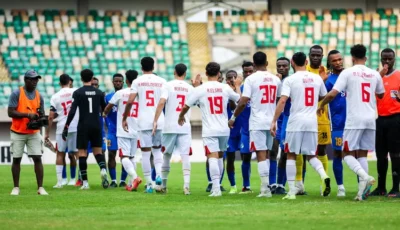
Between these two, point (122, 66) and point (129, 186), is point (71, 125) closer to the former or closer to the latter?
point (129, 186)

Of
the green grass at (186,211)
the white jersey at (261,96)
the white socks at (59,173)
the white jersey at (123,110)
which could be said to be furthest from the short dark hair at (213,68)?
the white socks at (59,173)

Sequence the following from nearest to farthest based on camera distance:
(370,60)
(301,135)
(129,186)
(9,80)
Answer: (301,135) → (129,186) → (9,80) → (370,60)

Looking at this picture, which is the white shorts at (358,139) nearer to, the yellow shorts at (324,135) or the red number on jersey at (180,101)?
the yellow shorts at (324,135)

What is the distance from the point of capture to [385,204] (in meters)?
13.8

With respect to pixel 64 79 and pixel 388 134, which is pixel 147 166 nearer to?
pixel 64 79

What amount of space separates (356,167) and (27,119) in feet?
19.5

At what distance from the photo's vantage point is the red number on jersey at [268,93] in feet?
50.6

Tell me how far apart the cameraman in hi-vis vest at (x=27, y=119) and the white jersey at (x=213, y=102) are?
2761mm

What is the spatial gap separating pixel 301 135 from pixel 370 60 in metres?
28.5

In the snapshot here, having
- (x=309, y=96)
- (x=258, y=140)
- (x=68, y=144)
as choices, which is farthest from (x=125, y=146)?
(x=309, y=96)

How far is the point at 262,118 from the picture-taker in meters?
15.4

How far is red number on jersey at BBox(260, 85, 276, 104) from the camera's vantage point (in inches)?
607

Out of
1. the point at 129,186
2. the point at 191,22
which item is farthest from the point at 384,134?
the point at 191,22

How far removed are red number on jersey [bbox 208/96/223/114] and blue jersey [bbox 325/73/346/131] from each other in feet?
6.13
